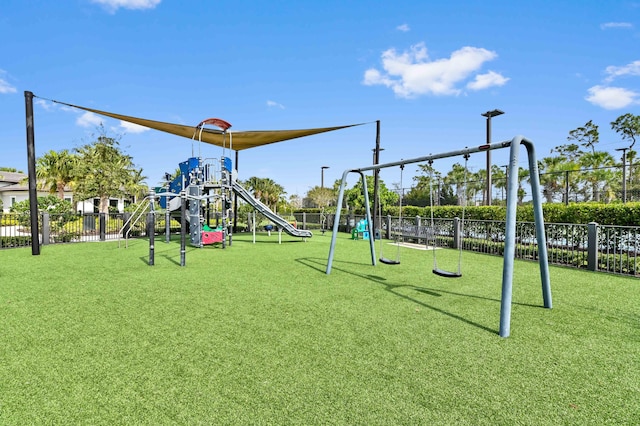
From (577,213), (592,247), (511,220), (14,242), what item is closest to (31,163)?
(14,242)

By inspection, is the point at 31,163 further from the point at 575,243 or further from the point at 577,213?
the point at 577,213

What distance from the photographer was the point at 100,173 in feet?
81.9

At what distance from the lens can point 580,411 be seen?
7.34 ft

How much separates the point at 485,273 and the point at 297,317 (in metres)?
4.89

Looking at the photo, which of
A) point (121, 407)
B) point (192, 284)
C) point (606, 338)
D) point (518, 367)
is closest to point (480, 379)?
point (518, 367)

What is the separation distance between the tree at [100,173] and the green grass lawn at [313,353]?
70.8 feet

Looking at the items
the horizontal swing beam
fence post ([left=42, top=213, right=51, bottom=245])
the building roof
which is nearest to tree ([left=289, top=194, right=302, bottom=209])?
the building roof

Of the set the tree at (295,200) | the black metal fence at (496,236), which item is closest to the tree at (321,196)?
the tree at (295,200)

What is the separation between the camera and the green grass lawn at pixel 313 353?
7.35 feet

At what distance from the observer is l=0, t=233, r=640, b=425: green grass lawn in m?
2.24

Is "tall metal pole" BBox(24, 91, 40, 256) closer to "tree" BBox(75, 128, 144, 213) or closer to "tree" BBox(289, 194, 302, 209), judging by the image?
"tree" BBox(75, 128, 144, 213)

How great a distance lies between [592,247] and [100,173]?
2899cm

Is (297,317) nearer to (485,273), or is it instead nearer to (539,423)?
(539,423)

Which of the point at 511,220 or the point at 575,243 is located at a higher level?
the point at 511,220
